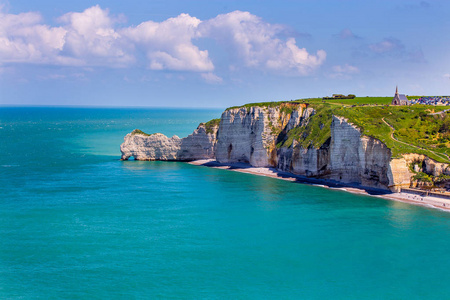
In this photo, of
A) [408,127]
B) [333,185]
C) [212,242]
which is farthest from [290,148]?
[212,242]

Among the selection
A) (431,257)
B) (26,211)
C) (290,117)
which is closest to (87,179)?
(26,211)

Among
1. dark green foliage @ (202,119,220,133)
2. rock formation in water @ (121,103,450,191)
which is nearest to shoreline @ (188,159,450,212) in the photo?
rock formation in water @ (121,103,450,191)

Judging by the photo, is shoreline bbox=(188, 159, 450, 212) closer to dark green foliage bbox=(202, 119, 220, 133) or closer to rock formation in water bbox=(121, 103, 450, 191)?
rock formation in water bbox=(121, 103, 450, 191)

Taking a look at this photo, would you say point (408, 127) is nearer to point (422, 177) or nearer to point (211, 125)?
point (422, 177)

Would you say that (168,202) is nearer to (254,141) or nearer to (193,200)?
(193,200)

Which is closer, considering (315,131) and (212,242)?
(212,242)
